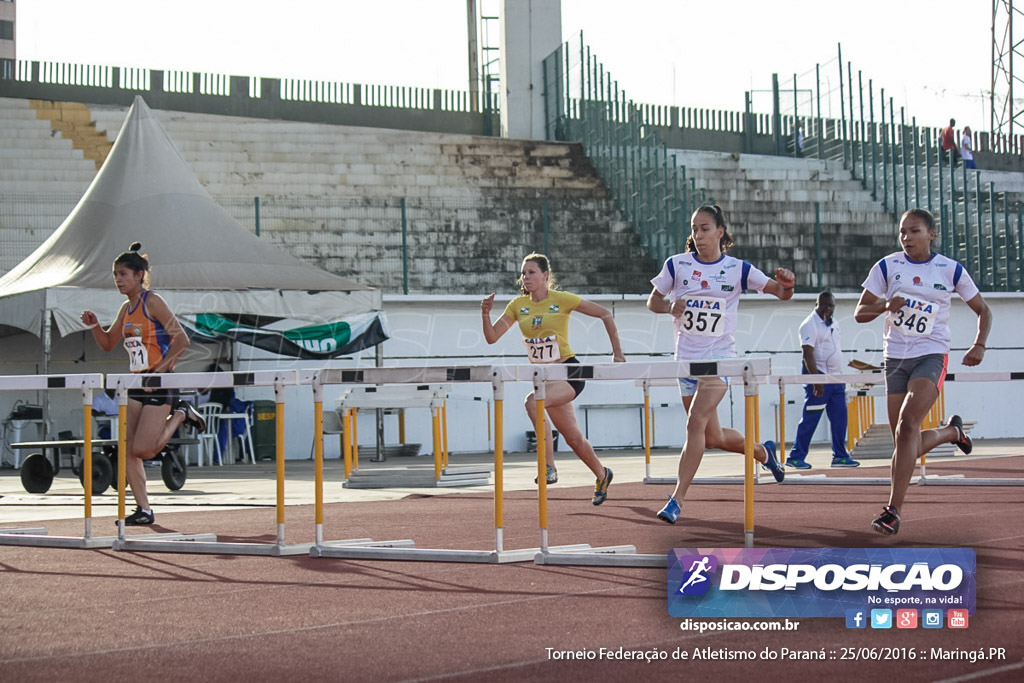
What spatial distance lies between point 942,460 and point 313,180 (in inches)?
581

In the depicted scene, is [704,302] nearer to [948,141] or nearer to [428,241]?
[428,241]

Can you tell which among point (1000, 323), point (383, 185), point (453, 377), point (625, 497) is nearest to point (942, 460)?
point (625, 497)

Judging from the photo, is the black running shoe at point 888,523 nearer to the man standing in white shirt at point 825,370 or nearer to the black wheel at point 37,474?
the man standing in white shirt at point 825,370

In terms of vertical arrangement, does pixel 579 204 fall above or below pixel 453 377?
above

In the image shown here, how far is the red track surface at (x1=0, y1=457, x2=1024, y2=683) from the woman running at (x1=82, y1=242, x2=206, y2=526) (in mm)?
527

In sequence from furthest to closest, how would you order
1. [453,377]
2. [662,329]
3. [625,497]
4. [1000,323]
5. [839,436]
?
1. [1000,323]
2. [662,329]
3. [839,436]
4. [625,497]
5. [453,377]

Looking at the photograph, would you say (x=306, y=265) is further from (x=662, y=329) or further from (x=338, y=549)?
(x=338, y=549)

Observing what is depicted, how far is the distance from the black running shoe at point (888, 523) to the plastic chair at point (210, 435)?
1312 cm

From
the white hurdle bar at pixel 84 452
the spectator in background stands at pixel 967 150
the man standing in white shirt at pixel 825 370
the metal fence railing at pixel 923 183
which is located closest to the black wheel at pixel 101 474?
the white hurdle bar at pixel 84 452

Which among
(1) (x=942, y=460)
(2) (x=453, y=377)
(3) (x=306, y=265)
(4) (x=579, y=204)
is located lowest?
(1) (x=942, y=460)

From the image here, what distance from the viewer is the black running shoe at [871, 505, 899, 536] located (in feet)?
22.2

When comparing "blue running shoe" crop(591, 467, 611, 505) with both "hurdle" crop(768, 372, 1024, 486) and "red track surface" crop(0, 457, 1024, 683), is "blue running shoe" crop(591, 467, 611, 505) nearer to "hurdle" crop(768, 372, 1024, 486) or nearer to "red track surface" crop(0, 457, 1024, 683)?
"red track surface" crop(0, 457, 1024, 683)

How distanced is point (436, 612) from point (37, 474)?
886cm

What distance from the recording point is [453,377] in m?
6.49
